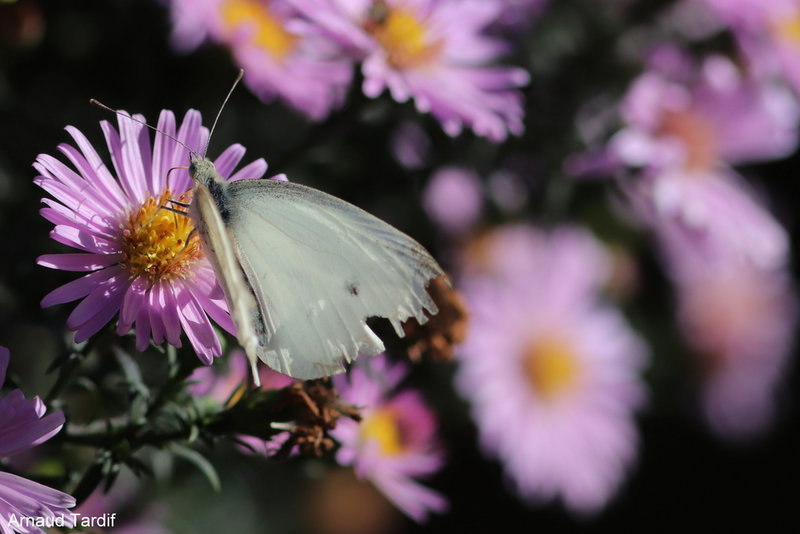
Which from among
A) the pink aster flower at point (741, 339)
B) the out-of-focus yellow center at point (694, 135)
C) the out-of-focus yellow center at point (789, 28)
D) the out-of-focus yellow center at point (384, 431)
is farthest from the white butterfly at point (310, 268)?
the pink aster flower at point (741, 339)

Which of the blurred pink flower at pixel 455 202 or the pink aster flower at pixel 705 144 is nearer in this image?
the pink aster flower at pixel 705 144

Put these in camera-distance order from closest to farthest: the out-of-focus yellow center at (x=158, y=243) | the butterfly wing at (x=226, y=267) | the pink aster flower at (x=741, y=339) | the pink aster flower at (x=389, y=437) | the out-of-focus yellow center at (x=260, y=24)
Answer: the butterfly wing at (x=226, y=267) → the out-of-focus yellow center at (x=158, y=243) → the pink aster flower at (x=389, y=437) → the out-of-focus yellow center at (x=260, y=24) → the pink aster flower at (x=741, y=339)

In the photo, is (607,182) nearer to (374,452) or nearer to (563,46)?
(563,46)

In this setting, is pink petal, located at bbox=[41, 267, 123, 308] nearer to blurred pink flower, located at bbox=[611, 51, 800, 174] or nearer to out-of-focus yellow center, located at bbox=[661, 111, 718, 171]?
blurred pink flower, located at bbox=[611, 51, 800, 174]

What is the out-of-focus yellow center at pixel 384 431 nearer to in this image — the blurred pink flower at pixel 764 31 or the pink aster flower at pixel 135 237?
the pink aster flower at pixel 135 237

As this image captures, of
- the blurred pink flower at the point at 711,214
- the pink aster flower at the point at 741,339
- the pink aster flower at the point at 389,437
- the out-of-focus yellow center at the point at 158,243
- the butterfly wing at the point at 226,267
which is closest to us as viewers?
the butterfly wing at the point at 226,267

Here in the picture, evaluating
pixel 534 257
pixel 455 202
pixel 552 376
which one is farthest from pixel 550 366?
pixel 455 202

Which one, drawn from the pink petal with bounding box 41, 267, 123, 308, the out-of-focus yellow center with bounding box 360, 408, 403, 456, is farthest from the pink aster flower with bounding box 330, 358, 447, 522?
the pink petal with bounding box 41, 267, 123, 308
